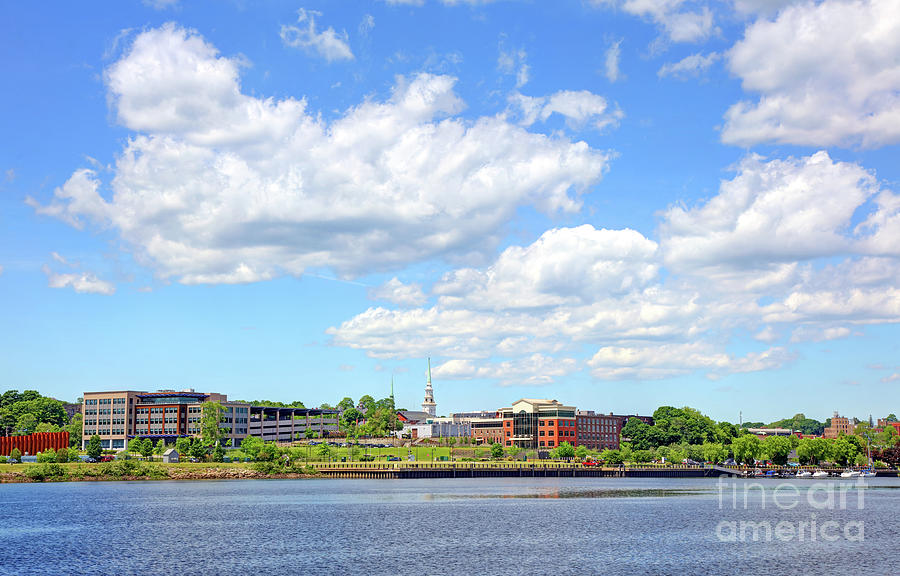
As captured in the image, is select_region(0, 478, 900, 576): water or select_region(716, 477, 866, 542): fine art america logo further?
select_region(716, 477, 866, 542): fine art america logo

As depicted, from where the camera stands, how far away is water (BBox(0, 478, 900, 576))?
80938mm

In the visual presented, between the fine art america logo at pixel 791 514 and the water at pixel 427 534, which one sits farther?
the fine art america logo at pixel 791 514

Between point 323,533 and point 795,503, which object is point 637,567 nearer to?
point 323,533

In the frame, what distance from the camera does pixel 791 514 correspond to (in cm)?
12862

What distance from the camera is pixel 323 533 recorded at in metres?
105

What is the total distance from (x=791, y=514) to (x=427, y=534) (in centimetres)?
5662

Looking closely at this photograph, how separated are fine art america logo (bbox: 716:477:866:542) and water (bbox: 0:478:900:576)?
58 cm

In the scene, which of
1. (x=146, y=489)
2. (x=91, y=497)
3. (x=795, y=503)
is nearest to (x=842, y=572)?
(x=795, y=503)

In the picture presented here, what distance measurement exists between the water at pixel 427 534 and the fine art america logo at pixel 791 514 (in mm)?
585

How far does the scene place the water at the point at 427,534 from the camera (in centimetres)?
8094

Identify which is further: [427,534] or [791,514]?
[791,514]

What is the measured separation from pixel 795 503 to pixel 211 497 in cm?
10015

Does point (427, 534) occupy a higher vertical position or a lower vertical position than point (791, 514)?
higher

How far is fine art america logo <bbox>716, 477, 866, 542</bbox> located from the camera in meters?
102
